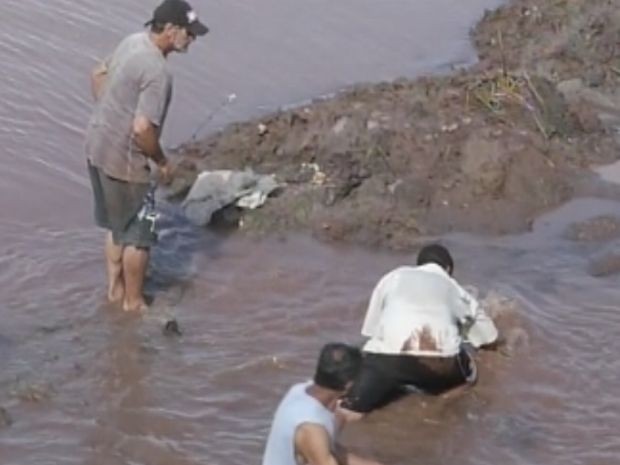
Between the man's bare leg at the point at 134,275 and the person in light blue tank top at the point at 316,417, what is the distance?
2912 millimetres

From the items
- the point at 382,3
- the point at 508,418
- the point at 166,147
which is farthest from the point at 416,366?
the point at 382,3

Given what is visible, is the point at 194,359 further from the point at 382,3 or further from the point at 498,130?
the point at 382,3

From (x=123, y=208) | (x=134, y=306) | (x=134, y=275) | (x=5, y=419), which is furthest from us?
(x=134, y=306)

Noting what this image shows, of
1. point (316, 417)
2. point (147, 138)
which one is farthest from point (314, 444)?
point (147, 138)

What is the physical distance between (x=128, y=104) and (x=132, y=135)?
18 centimetres

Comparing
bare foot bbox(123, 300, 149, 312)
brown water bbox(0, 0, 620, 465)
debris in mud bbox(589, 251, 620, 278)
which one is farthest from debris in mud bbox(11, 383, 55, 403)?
debris in mud bbox(589, 251, 620, 278)

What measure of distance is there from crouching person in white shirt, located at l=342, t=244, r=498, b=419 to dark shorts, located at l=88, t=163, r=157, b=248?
148 centimetres

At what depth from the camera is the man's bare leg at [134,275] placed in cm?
834

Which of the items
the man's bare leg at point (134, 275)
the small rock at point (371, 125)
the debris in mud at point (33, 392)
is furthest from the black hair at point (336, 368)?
the small rock at point (371, 125)

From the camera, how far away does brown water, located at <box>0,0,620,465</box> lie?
7.38 metres

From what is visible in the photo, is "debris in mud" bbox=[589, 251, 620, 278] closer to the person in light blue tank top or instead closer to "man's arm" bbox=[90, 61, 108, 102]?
"man's arm" bbox=[90, 61, 108, 102]

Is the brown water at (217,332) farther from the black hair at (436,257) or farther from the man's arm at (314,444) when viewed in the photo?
the man's arm at (314,444)

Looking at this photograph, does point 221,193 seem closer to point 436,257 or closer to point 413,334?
point 436,257

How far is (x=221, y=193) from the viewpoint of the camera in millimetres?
10000
